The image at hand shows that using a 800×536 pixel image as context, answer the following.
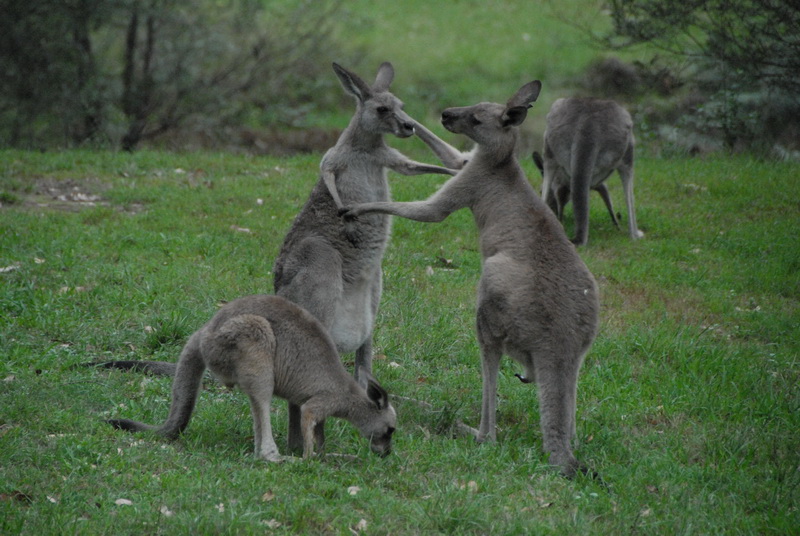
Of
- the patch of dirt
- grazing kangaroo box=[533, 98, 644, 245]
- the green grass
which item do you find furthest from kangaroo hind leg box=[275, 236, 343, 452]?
the patch of dirt

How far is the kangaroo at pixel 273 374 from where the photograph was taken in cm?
521

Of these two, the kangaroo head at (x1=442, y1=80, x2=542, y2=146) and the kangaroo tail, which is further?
the kangaroo head at (x1=442, y1=80, x2=542, y2=146)

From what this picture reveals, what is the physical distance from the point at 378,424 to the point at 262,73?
13.1m

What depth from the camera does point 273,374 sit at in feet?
17.6

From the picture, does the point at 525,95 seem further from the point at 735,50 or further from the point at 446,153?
the point at 735,50

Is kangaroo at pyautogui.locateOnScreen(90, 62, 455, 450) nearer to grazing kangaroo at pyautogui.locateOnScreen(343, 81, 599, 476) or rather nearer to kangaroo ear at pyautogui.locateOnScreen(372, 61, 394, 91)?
kangaroo ear at pyautogui.locateOnScreen(372, 61, 394, 91)

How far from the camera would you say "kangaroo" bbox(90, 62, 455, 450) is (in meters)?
6.29

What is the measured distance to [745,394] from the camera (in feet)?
22.0

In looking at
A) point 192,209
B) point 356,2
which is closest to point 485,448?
point 192,209

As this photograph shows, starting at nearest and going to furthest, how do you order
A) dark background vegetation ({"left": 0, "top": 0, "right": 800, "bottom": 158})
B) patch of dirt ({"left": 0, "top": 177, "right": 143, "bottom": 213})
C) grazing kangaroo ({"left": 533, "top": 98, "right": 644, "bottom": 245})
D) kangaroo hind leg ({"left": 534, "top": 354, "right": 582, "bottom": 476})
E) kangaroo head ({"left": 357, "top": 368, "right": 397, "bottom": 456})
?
kangaroo hind leg ({"left": 534, "top": 354, "right": 582, "bottom": 476}), kangaroo head ({"left": 357, "top": 368, "right": 397, "bottom": 456}), grazing kangaroo ({"left": 533, "top": 98, "right": 644, "bottom": 245}), patch of dirt ({"left": 0, "top": 177, "right": 143, "bottom": 213}), dark background vegetation ({"left": 0, "top": 0, "right": 800, "bottom": 158})

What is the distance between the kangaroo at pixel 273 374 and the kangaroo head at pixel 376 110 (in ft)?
6.05

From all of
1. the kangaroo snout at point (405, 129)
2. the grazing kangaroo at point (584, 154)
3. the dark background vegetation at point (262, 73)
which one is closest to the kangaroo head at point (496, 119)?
the kangaroo snout at point (405, 129)

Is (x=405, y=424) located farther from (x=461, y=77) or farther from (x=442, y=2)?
(x=442, y=2)

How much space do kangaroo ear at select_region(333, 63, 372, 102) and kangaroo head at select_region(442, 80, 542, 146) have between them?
832 millimetres
